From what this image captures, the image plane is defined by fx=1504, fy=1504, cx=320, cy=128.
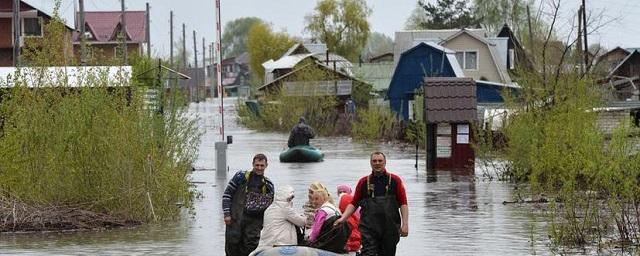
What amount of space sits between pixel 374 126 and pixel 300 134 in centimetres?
1956

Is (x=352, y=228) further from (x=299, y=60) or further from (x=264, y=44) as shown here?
(x=264, y=44)

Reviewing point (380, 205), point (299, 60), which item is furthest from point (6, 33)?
point (380, 205)

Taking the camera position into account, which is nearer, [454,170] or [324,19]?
[454,170]

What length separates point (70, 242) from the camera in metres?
20.8

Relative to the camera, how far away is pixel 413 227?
22.8 meters

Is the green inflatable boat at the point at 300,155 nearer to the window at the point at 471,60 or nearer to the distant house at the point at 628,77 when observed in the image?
the distant house at the point at 628,77

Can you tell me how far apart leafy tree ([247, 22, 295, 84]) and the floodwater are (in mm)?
117577

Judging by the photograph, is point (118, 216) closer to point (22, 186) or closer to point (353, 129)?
point (22, 186)

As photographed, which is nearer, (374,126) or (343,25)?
(374,126)

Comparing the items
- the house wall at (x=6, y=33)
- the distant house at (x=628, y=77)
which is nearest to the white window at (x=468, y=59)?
the distant house at (x=628, y=77)

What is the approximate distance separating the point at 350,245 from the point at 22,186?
23.1ft

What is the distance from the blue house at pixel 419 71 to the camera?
7100 centimetres

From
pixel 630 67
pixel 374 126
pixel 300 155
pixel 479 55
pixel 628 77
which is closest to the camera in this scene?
pixel 300 155

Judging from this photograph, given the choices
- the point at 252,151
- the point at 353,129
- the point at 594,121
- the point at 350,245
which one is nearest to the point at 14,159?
the point at 350,245
